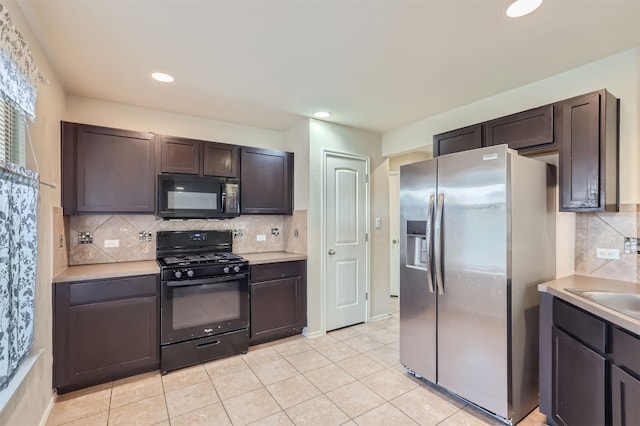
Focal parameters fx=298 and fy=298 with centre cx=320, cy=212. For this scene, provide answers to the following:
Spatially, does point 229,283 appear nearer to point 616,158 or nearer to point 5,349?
point 5,349

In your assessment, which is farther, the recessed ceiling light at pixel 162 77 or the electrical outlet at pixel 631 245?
the recessed ceiling light at pixel 162 77

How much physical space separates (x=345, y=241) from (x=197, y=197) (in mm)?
1786

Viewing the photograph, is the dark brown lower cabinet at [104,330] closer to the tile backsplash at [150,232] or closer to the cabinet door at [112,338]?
the cabinet door at [112,338]

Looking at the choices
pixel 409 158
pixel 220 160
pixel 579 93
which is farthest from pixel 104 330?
pixel 409 158

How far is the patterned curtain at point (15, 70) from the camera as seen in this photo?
1.32 m

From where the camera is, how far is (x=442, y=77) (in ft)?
7.79

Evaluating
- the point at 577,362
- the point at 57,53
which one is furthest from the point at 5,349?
the point at 577,362

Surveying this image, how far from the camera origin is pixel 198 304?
9.27ft

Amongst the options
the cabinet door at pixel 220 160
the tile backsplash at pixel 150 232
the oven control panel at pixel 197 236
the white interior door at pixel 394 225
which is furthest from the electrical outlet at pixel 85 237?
the white interior door at pixel 394 225

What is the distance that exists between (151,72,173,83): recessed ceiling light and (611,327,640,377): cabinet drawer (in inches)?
128

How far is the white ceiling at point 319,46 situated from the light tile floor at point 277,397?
251 centimetres

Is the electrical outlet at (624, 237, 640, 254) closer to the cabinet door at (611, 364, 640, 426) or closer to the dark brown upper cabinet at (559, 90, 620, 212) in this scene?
the dark brown upper cabinet at (559, 90, 620, 212)

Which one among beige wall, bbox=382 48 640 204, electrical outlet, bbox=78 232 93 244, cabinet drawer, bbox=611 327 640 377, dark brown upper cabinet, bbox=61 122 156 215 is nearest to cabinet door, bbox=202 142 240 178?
dark brown upper cabinet, bbox=61 122 156 215

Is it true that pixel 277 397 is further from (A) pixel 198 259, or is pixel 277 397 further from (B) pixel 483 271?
(B) pixel 483 271
